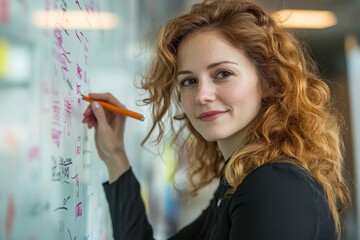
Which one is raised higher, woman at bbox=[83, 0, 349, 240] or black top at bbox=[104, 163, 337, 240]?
woman at bbox=[83, 0, 349, 240]

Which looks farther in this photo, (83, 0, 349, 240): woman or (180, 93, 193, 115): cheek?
(180, 93, 193, 115): cheek

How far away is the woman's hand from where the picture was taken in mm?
869

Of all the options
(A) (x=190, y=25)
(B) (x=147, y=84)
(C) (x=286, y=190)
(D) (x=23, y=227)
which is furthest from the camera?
(B) (x=147, y=84)

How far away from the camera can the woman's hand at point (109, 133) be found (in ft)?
2.85

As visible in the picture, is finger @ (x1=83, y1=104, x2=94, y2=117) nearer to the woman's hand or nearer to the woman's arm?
the woman's hand

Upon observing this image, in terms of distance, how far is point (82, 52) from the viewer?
79 cm

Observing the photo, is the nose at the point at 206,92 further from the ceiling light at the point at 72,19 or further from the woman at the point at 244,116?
the ceiling light at the point at 72,19

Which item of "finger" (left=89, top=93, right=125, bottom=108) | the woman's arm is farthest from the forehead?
the woman's arm

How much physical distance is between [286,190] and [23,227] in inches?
14.5

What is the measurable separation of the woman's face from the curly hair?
0.02 meters

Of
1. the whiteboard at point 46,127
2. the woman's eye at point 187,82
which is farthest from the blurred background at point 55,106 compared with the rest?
the woman's eye at point 187,82

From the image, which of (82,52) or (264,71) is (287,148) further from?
(82,52)

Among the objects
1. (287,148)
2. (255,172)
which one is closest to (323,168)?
(287,148)

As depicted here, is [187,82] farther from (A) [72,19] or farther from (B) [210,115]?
(A) [72,19]
